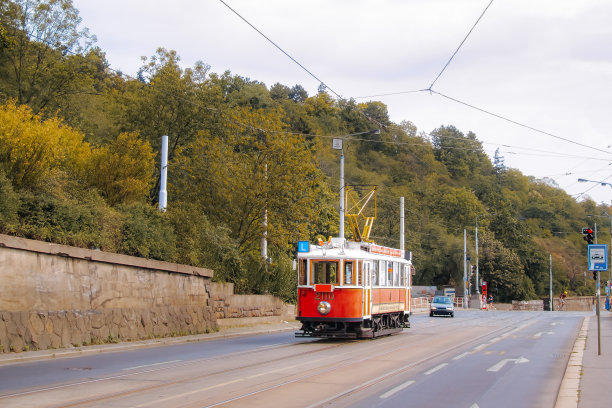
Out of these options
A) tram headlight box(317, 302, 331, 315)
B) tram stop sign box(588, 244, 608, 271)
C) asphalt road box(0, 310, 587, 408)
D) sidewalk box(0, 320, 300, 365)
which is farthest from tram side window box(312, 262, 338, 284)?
tram stop sign box(588, 244, 608, 271)

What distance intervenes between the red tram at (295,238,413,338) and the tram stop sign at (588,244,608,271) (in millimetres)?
7065

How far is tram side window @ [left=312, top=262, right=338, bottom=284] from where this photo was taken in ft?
74.2

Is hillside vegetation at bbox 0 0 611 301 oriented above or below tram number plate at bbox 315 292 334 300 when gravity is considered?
above

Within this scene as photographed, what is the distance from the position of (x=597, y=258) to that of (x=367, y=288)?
7.31 meters

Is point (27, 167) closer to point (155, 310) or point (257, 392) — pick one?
point (155, 310)

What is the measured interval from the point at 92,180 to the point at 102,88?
99.4 feet

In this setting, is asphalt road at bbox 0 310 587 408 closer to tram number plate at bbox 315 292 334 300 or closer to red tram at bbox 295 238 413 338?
red tram at bbox 295 238 413 338

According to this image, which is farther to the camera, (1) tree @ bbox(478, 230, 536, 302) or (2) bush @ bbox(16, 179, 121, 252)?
Result: (1) tree @ bbox(478, 230, 536, 302)

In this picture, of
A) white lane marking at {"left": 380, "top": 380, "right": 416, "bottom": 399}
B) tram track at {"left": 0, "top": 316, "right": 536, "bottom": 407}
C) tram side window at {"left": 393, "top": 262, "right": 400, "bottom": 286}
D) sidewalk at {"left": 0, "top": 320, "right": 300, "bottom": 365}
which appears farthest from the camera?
tram side window at {"left": 393, "top": 262, "right": 400, "bottom": 286}

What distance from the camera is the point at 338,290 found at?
73.2 feet

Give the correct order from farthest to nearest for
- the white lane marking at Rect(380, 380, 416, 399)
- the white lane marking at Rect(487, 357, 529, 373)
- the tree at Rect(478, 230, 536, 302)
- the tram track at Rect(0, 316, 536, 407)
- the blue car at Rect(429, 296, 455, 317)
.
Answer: the tree at Rect(478, 230, 536, 302) → the blue car at Rect(429, 296, 455, 317) → the white lane marking at Rect(487, 357, 529, 373) → the white lane marking at Rect(380, 380, 416, 399) → the tram track at Rect(0, 316, 536, 407)

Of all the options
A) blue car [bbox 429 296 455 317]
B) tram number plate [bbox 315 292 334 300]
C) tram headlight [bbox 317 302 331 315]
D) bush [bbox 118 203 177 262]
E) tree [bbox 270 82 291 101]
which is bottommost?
blue car [bbox 429 296 455 317]

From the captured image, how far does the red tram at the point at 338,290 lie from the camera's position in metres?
22.2

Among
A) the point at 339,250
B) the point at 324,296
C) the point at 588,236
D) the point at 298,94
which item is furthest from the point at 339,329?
the point at 298,94
